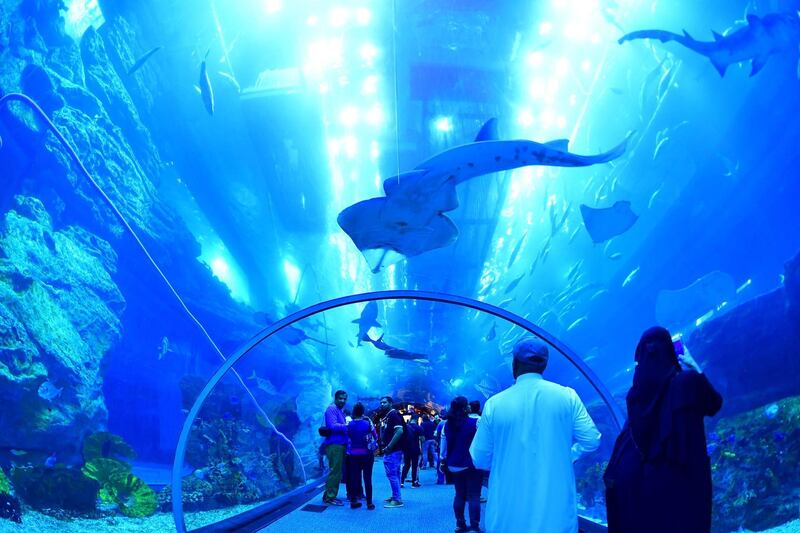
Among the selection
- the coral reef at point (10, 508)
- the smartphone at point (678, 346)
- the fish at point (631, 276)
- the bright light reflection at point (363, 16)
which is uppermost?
the fish at point (631, 276)

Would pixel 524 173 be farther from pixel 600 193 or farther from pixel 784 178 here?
pixel 784 178

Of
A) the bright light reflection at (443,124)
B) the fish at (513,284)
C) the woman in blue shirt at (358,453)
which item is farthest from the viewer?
the fish at (513,284)

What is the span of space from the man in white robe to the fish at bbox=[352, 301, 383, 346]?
15.9 meters

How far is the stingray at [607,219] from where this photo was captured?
14.1 metres

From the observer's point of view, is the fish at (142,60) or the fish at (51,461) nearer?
the fish at (142,60)

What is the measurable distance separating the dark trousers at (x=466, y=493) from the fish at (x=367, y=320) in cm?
1281

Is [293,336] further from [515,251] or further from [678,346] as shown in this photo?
[678,346]

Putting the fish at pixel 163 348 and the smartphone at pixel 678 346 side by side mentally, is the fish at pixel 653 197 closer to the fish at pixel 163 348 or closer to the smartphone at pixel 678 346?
the smartphone at pixel 678 346

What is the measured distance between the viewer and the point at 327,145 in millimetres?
9609

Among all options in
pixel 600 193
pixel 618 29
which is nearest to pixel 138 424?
pixel 600 193

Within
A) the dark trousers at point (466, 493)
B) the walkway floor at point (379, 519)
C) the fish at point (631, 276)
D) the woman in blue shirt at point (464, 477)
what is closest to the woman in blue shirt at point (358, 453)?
the walkway floor at point (379, 519)

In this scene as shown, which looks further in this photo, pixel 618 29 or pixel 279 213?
pixel 279 213

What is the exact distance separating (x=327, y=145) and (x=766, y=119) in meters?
9.80

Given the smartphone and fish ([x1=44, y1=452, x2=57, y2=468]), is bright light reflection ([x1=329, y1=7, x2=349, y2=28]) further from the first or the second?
fish ([x1=44, y1=452, x2=57, y2=468])
